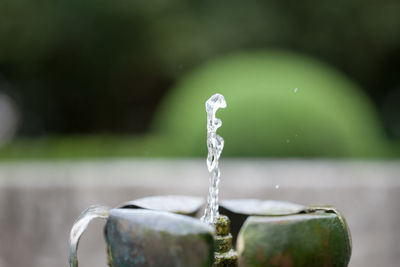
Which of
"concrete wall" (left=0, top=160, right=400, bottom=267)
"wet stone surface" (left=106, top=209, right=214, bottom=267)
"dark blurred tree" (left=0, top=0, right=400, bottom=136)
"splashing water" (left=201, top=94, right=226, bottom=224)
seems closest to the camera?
"wet stone surface" (left=106, top=209, right=214, bottom=267)

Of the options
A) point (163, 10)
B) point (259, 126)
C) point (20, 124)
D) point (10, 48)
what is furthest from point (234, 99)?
point (20, 124)

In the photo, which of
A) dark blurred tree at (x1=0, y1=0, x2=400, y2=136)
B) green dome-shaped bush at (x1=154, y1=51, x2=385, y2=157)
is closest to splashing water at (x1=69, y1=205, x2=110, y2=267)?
green dome-shaped bush at (x1=154, y1=51, x2=385, y2=157)

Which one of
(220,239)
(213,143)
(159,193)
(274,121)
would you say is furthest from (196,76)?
(220,239)

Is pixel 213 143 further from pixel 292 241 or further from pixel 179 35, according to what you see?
pixel 179 35

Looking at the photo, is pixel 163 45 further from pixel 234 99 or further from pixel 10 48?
pixel 234 99

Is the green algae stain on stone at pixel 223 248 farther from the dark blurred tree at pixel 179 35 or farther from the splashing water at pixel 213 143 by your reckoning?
the dark blurred tree at pixel 179 35

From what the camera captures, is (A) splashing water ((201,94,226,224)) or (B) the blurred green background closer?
(A) splashing water ((201,94,226,224))

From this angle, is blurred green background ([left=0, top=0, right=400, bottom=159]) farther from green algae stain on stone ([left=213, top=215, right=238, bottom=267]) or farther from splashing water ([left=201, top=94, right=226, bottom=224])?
green algae stain on stone ([left=213, top=215, right=238, bottom=267])
